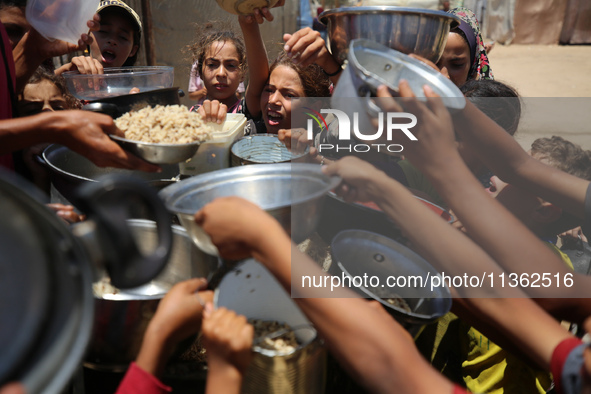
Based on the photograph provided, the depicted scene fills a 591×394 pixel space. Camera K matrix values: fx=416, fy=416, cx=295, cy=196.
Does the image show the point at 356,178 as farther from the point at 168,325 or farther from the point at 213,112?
the point at 213,112

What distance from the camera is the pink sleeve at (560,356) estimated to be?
107cm

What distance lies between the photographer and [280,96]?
9.17 ft

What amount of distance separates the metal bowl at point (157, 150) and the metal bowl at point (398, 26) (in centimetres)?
75

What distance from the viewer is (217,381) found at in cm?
109

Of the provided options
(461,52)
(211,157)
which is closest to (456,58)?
(461,52)

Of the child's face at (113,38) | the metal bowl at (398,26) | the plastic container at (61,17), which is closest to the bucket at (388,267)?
the metal bowl at (398,26)

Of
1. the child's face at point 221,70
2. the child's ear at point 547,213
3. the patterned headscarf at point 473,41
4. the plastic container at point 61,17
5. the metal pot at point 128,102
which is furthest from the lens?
the child's face at point 221,70

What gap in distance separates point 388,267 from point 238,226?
0.71m

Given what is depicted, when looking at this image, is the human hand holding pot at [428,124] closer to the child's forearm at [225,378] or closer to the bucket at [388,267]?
the bucket at [388,267]

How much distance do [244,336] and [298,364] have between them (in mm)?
181

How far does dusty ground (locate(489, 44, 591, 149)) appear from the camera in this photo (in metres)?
7.28

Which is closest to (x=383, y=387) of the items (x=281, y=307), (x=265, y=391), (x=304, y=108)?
(x=265, y=391)

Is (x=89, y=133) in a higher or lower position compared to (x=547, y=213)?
higher

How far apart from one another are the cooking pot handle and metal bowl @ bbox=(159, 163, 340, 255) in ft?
0.93
